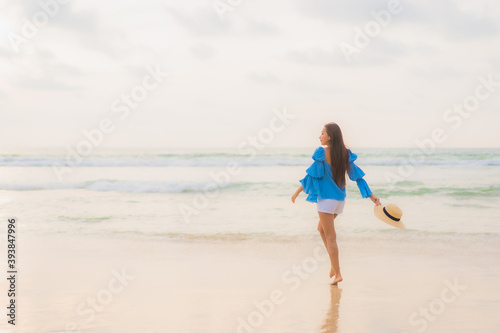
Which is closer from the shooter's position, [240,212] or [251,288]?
[251,288]

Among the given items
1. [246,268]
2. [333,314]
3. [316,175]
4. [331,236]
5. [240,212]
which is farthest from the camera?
[240,212]

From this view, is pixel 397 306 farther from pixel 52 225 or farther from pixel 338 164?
pixel 52 225

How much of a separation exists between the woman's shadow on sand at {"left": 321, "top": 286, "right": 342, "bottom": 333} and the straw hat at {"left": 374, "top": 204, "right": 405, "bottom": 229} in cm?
88

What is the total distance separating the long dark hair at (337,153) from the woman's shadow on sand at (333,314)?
42.2 inches

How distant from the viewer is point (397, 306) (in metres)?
4.34

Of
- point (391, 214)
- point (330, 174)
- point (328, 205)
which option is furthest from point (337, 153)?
point (391, 214)

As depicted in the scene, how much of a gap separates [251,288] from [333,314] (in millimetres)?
1070

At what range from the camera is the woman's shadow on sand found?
3.80 meters

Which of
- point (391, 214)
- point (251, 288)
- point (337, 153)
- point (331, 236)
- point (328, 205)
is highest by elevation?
point (337, 153)

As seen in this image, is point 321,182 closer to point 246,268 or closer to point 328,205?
point 328,205

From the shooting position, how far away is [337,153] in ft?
16.1

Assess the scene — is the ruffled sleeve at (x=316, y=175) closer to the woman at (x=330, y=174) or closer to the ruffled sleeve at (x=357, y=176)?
the woman at (x=330, y=174)

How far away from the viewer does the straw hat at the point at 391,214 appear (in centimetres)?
495

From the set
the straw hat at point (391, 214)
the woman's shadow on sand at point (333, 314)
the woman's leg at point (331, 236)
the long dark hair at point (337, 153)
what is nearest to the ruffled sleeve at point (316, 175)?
the long dark hair at point (337, 153)
